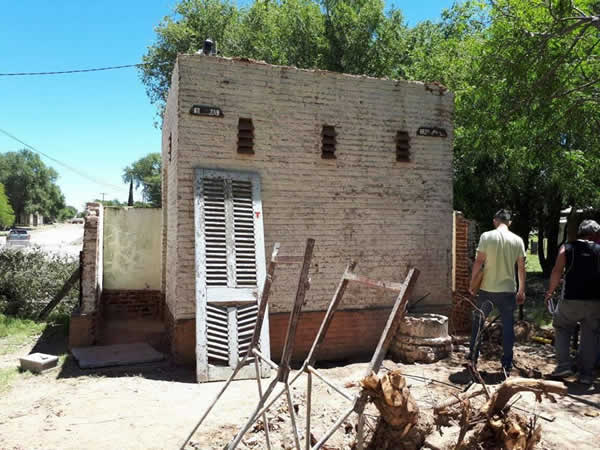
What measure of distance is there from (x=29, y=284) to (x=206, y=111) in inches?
260

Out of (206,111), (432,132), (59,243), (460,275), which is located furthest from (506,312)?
(59,243)

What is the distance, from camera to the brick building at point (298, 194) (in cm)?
700

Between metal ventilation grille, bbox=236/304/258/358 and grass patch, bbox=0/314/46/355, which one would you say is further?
grass patch, bbox=0/314/46/355

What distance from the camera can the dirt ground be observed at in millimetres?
4594

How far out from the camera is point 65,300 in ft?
35.3

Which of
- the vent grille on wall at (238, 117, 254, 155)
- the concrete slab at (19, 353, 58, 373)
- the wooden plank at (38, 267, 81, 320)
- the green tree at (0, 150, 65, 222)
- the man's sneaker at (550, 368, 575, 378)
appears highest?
the green tree at (0, 150, 65, 222)

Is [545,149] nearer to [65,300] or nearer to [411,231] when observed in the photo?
[411,231]

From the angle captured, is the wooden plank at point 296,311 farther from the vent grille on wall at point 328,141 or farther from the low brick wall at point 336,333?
the vent grille on wall at point 328,141

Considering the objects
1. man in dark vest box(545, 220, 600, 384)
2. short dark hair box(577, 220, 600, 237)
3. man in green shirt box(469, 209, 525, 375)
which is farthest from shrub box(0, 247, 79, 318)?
short dark hair box(577, 220, 600, 237)

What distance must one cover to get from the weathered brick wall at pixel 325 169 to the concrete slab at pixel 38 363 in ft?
6.35

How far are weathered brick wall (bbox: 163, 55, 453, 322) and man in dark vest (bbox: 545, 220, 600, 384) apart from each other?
8.68 ft

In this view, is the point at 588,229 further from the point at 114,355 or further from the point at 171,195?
the point at 114,355

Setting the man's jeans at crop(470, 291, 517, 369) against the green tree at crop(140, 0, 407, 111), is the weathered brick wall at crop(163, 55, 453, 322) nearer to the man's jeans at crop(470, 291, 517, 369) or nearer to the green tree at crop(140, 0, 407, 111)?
the man's jeans at crop(470, 291, 517, 369)

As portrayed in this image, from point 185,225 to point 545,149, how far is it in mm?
8809
